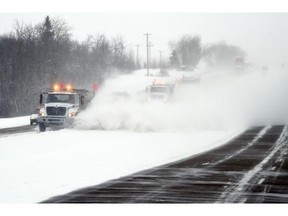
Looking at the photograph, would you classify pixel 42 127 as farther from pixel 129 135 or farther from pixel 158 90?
pixel 158 90

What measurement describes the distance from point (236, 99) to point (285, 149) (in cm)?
1883

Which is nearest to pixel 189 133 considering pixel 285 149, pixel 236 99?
pixel 285 149

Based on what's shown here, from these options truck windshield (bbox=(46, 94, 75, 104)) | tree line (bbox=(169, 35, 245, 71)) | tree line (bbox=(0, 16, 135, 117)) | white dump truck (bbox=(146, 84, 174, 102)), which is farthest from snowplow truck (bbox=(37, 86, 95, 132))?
tree line (bbox=(0, 16, 135, 117))

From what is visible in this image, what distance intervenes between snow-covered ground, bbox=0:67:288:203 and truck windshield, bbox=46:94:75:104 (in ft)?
3.44

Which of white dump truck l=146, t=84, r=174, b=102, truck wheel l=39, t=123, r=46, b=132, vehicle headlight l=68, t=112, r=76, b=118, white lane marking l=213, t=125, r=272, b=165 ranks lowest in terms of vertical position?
white lane marking l=213, t=125, r=272, b=165

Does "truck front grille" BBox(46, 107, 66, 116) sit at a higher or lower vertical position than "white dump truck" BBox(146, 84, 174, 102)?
lower

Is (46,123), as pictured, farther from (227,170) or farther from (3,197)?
(3,197)

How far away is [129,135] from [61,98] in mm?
5491

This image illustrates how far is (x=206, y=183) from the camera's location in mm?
13578

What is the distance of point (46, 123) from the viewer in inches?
1204

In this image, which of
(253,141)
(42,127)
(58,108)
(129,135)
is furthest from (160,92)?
(253,141)

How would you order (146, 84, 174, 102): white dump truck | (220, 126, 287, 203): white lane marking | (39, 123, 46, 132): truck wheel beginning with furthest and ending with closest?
(146, 84, 174, 102): white dump truck < (39, 123, 46, 132): truck wheel < (220, 126, 287, 203): white lane marking

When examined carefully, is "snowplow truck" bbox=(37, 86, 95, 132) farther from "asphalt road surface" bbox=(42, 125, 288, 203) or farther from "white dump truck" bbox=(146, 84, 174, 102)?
"asphalt road surface" bbox=(42, 125, 288, 203)

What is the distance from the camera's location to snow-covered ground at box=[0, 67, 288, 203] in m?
14.4
